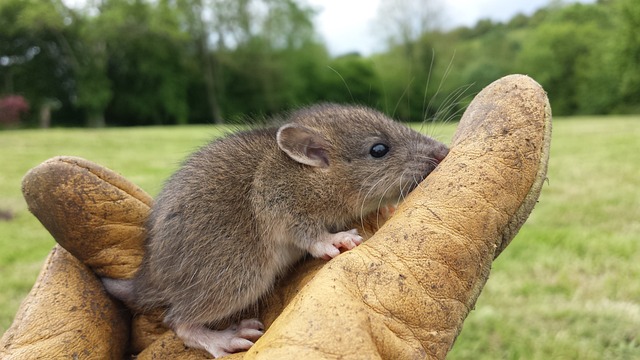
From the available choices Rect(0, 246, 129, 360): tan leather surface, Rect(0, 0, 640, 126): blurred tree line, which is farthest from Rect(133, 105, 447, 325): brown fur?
Rect(0, 0, 640, 126): blurred tree line

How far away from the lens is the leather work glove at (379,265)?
182 centimetres

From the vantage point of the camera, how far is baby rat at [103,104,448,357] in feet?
8.25

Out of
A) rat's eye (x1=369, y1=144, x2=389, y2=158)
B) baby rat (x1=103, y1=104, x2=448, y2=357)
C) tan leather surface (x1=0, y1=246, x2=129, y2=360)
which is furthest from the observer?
rat's eye (x1=369, y1=144, x2=389, y2=158)

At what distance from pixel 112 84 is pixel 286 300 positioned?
4699 cm

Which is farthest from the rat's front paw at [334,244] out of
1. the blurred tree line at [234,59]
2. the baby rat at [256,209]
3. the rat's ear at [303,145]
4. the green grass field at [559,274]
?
the blurred tree line at [234,59]

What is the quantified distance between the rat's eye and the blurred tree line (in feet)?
112

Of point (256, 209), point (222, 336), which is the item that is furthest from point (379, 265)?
point (222, 336)

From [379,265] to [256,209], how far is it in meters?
0.83

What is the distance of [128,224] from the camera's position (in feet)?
9.50

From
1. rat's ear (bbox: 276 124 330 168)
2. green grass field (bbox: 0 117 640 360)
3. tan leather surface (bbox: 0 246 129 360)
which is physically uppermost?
rat's ear (bbox: 276 124 330 168)

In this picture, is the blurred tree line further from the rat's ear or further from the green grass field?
the rat's ear

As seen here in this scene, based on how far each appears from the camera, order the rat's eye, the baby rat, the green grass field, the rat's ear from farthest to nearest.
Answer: the green grass field → the rat's eye → the rat's ear → the baby rat

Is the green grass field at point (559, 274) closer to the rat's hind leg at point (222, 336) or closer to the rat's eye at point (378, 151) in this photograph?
the rat's eye at point (378, 151)

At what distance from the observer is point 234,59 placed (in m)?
47.6
